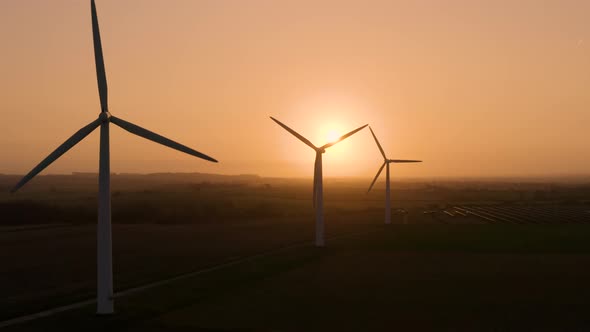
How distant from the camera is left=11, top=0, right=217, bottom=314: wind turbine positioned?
34.5 meters

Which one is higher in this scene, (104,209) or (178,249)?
(104,209)

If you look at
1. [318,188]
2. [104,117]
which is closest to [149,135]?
[104,117]

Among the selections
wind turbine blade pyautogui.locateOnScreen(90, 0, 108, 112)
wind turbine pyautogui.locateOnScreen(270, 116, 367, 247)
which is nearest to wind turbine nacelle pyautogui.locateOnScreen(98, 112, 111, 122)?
wind turbine blade pyautogui.locateOnScreen(90, 0, 108, 112)

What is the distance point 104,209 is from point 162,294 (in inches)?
391

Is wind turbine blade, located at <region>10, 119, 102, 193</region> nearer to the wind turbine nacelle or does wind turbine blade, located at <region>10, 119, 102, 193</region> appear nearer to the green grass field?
the wind turbine nacelle

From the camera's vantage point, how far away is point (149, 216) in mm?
142625

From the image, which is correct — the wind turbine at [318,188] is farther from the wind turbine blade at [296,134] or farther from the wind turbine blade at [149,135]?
the wind turbine blade at [149,135]

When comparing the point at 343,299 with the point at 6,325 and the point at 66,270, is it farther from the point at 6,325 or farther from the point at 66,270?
the point at 66,270

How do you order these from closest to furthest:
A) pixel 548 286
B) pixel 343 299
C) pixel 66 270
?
pixel 343 299 → pixel 548 286 → pixel 66 270

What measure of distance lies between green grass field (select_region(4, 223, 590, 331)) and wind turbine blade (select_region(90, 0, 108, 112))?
13.6m

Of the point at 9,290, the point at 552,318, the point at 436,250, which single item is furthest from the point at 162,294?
the point at 436,250

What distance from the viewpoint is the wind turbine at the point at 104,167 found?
34500mm

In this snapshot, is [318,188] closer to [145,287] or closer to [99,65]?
[145,287]

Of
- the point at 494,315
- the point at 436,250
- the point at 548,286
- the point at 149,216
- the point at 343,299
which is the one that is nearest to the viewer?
the point at 494,315
